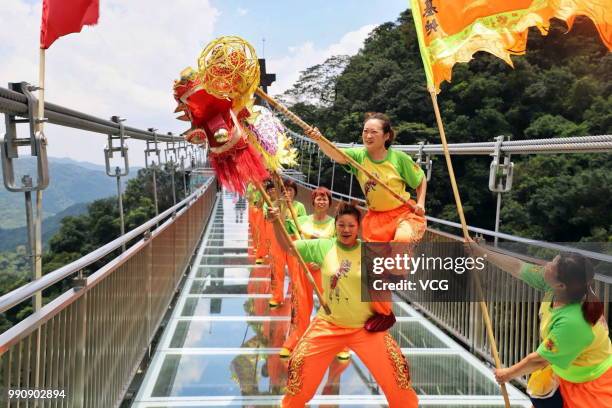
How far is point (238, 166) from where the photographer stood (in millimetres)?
3623

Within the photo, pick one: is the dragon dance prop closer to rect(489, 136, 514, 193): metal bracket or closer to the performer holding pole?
the performer holding pole

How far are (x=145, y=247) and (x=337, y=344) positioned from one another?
2062mm

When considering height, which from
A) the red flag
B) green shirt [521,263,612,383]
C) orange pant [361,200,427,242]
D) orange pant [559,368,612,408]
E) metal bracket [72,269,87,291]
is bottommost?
orange pant [559,368,612,408]

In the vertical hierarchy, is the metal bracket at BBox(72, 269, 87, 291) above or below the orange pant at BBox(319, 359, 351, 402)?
above

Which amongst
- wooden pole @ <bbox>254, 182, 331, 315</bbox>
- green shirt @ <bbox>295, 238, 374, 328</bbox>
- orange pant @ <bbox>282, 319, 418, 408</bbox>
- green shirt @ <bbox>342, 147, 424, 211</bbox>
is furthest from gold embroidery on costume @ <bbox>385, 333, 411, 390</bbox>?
green shirt @ <bbox>342, 147, 424, 211</bbox>

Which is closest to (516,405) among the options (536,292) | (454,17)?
(536,292)

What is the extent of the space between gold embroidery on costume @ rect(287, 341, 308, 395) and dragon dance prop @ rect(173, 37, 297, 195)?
3.22 feet

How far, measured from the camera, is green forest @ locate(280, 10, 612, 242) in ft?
94.1

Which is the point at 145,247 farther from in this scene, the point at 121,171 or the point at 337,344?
the point at 337,344

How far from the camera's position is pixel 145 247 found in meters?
4.82

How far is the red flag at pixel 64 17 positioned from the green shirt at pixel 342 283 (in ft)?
5.37

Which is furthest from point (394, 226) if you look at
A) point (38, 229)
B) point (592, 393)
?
point (38, 229)

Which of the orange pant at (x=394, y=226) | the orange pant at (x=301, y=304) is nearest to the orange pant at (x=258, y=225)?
the orange pant at (x=301, y=304)

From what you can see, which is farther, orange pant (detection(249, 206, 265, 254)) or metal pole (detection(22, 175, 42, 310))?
orange pant (detection(249, 206, 265, 254))
